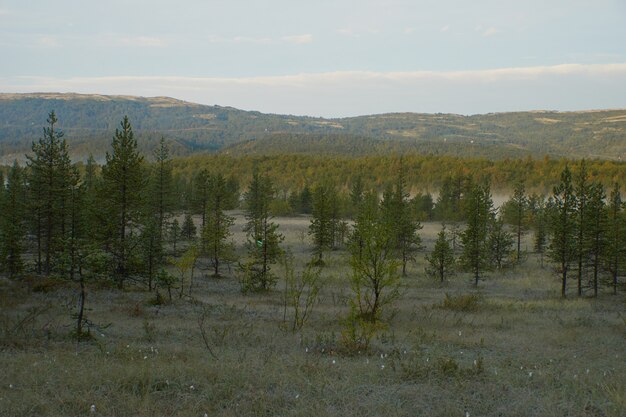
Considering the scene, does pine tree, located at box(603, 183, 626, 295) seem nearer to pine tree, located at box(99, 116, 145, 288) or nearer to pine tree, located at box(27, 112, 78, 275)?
pine tree, located at box(99, 116, 145, 288)

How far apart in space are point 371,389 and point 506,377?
2.90 metres

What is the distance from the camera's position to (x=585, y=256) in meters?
27.5

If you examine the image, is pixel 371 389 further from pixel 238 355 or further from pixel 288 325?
pixel 288 325

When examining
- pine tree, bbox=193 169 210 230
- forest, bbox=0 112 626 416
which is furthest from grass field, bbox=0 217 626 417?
pine tree, bbox=193 169 210 230

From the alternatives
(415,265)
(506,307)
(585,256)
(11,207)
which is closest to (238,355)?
(506,307)

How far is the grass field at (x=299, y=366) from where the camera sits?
7676 mm

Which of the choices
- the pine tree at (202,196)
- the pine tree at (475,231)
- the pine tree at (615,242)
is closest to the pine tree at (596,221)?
the pine tree at (615,242)

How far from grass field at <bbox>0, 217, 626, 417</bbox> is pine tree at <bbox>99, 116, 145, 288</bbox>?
6.76 metres

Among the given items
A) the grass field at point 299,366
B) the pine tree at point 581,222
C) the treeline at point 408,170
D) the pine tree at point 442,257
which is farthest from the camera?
the treeline at point 408,170

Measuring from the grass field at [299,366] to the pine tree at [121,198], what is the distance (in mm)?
6764

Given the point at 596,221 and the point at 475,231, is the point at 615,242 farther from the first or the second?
the point at 475,231

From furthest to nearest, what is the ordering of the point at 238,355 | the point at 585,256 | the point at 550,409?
1. the point at 585,256
2. the point at 238,355
3. the point at 550,409

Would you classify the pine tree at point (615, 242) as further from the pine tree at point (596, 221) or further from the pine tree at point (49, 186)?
the pine tree at point (49, 186)

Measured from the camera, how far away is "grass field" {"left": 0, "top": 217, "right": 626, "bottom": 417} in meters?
7.68
